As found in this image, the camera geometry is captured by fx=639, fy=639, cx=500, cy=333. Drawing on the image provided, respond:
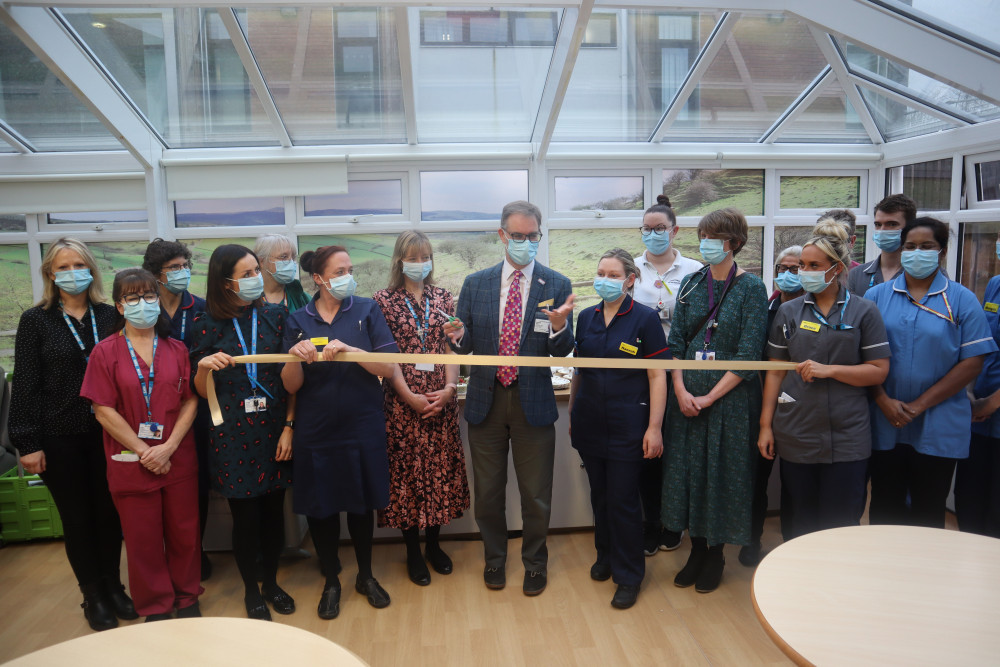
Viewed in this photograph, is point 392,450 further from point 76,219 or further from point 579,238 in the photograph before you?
point 76,219

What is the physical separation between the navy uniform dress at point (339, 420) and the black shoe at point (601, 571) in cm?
113

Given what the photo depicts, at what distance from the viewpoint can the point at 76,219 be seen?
188 inches

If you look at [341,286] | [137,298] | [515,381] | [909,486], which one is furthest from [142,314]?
[909,486]

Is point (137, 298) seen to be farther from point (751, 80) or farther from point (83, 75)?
point (751, 80)

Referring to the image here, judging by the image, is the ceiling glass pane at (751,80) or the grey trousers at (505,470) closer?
the grey trousers at (505,470)

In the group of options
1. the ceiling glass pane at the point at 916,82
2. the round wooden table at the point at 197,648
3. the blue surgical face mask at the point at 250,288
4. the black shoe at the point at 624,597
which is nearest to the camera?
the round wooden table at the point at 197,648

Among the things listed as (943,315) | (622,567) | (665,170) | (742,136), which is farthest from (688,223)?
(622,567)

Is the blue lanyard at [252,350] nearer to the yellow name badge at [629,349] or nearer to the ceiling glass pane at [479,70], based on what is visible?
the yellow name badge at [629,349]

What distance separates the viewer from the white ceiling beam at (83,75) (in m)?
3.27

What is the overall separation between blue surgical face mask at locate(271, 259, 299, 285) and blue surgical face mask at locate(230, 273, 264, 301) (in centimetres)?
53

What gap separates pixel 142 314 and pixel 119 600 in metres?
1.37

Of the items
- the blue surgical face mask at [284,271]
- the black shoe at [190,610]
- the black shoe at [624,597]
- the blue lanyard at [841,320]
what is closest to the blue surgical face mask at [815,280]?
the blue lanyard at [841,320]

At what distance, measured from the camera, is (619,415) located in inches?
110

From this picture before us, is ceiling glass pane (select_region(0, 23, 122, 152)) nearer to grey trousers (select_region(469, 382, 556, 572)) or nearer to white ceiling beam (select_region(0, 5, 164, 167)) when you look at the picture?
white ceiling beam (select_region(0, 5, 164, 167))
